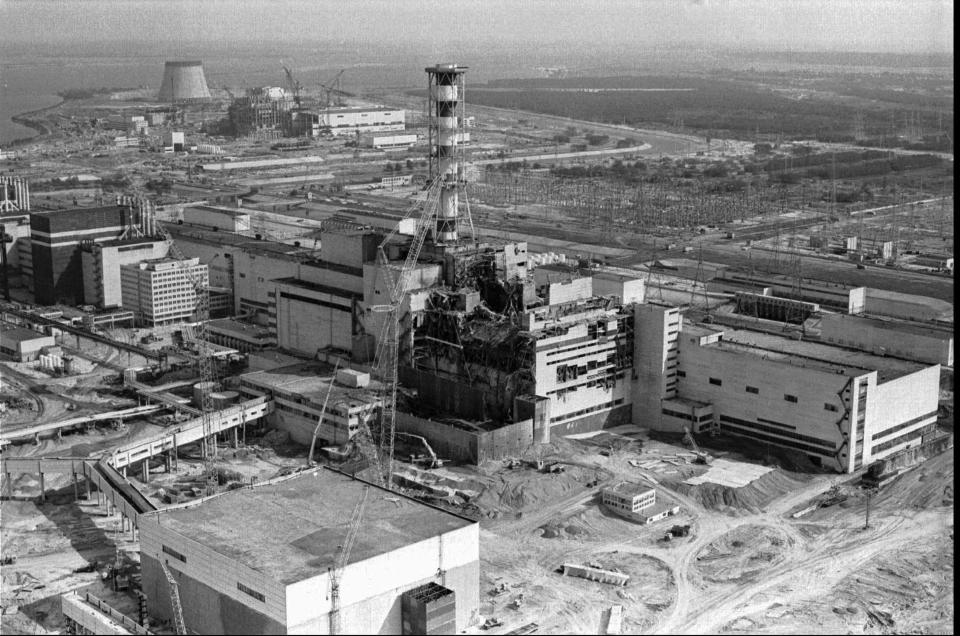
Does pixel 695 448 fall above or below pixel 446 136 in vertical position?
below

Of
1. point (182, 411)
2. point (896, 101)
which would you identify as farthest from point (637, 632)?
point (896, 101)

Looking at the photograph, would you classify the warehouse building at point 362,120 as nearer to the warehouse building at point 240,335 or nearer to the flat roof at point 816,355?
the warehouse building at point 240,335

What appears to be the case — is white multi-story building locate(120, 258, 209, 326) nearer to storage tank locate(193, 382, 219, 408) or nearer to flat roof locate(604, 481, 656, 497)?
storage tank locate(193, 382, 219, 408)

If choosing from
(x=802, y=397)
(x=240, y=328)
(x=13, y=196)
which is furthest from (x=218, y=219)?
(x=802, y=397)

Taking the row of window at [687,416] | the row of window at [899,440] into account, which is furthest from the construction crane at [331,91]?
the row of window at [899,440]

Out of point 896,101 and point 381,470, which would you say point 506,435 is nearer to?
point 381,470

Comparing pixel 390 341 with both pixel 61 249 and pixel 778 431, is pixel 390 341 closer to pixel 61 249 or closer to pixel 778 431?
pixel 778 431

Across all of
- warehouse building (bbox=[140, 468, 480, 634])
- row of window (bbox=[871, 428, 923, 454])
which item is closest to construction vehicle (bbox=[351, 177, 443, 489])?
warehouse building (bbox=[140, 468, 480, 634])
